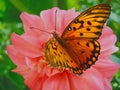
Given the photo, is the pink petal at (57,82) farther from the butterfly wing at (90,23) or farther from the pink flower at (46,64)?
the butterfly wing at (90,23)

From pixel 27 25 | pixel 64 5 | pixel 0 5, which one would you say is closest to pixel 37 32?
pixel 27 25

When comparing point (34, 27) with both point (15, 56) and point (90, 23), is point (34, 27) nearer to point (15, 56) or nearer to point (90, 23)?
point (15, 56)

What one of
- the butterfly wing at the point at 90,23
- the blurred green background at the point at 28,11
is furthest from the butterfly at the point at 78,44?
the blurred green background at the point at 28,11

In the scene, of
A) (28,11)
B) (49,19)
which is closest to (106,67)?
(49,19)

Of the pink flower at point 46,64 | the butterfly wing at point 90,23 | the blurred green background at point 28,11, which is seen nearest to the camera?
the butterfly wing at point 90,23

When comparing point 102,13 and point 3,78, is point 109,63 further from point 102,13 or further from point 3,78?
point 3,78

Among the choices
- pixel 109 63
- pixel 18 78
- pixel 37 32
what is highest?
pixel 37 32
